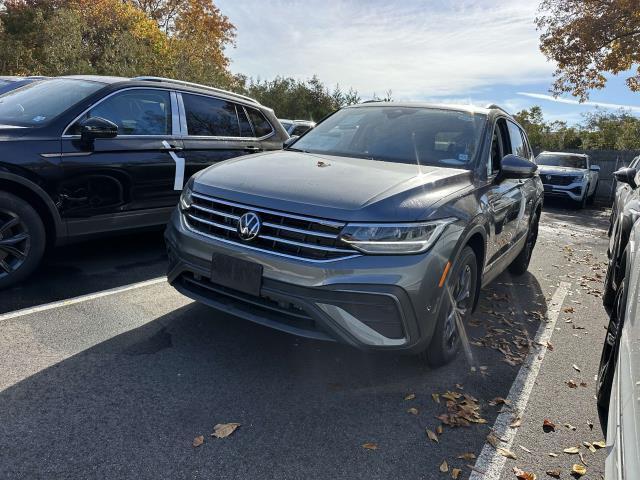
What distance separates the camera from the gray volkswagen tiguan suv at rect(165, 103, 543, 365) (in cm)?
267

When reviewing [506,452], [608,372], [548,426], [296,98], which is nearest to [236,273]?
[506,452]

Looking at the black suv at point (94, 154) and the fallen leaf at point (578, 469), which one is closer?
the fallen leaf at point (578, 469)

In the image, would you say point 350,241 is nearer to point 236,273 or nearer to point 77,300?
point 236,273

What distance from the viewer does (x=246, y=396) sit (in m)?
2.80

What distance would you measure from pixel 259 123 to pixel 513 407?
4.51m

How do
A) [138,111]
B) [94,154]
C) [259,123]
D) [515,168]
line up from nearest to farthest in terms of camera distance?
[515,168] < [94,154] < [138,111] < [259,123]

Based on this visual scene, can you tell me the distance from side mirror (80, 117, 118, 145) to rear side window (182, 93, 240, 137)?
1076 millimetres

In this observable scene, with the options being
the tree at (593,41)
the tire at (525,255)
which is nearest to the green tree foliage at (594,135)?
the tree at (593,41)

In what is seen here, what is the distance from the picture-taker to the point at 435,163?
3686 mm

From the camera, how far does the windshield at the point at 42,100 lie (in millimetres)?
4148

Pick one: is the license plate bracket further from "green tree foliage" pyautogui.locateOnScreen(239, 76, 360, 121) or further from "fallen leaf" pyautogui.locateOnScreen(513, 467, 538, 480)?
"green tree foliage" pyautogui.locateOnScreen(239, 76, 360, 121)

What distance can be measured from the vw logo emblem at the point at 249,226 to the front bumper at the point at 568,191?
13879 millimetres

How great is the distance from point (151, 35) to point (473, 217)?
A: 102 feet

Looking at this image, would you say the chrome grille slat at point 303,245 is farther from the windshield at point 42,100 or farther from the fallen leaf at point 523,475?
the windshield at point 42,100
